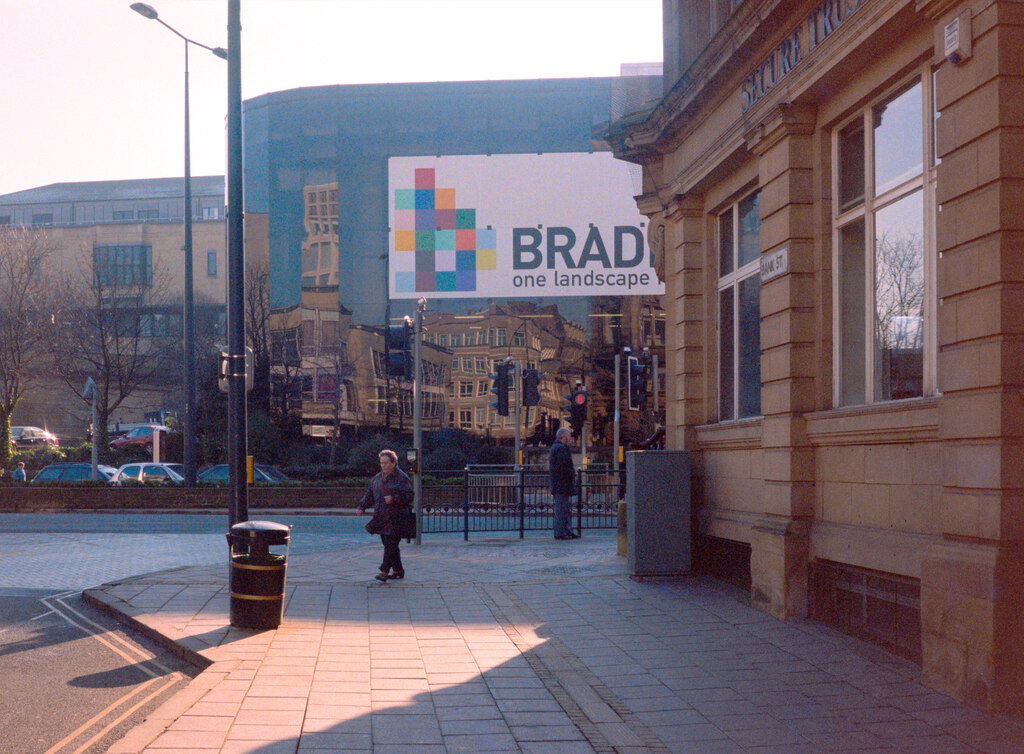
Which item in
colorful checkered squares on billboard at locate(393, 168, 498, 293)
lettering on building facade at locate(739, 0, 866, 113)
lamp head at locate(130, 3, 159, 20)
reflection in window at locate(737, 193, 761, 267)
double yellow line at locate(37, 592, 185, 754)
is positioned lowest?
double yellow line at locate(37, 592, 185, 754)

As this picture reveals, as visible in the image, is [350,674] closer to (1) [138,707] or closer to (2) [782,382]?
(1) [138,707]

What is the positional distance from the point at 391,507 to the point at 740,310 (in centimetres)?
450

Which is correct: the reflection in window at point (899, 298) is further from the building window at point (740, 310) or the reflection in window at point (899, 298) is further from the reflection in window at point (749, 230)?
the reflection in window at point (749, 230)

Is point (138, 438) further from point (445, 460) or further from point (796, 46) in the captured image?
point (796, 46)

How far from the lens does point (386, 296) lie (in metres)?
38.4

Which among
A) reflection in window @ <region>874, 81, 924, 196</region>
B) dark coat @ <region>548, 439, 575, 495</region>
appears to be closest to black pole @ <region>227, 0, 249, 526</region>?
reflection in window @ <region>874, 81, 924, 196</region>

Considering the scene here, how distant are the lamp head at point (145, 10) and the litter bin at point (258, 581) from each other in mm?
14851

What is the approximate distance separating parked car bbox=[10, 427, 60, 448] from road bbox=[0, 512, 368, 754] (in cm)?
3662

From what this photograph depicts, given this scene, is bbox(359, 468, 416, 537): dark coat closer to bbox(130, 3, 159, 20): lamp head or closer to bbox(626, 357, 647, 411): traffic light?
bbox(626, 357, 647, 411): traffic light

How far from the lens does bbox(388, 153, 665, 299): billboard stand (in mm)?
37594

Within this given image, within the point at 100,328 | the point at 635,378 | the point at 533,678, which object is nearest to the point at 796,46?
the point at 533,678

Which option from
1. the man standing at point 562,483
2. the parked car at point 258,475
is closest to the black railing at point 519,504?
the man standing at point 562,483

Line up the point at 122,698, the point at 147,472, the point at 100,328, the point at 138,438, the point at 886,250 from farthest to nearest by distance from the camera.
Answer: the point at 138,438
the point at 100,328
the point at 147,472
the point at 886,250
the point at 122,698

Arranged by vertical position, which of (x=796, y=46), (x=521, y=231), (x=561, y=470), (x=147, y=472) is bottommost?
(x=147, y=472)
